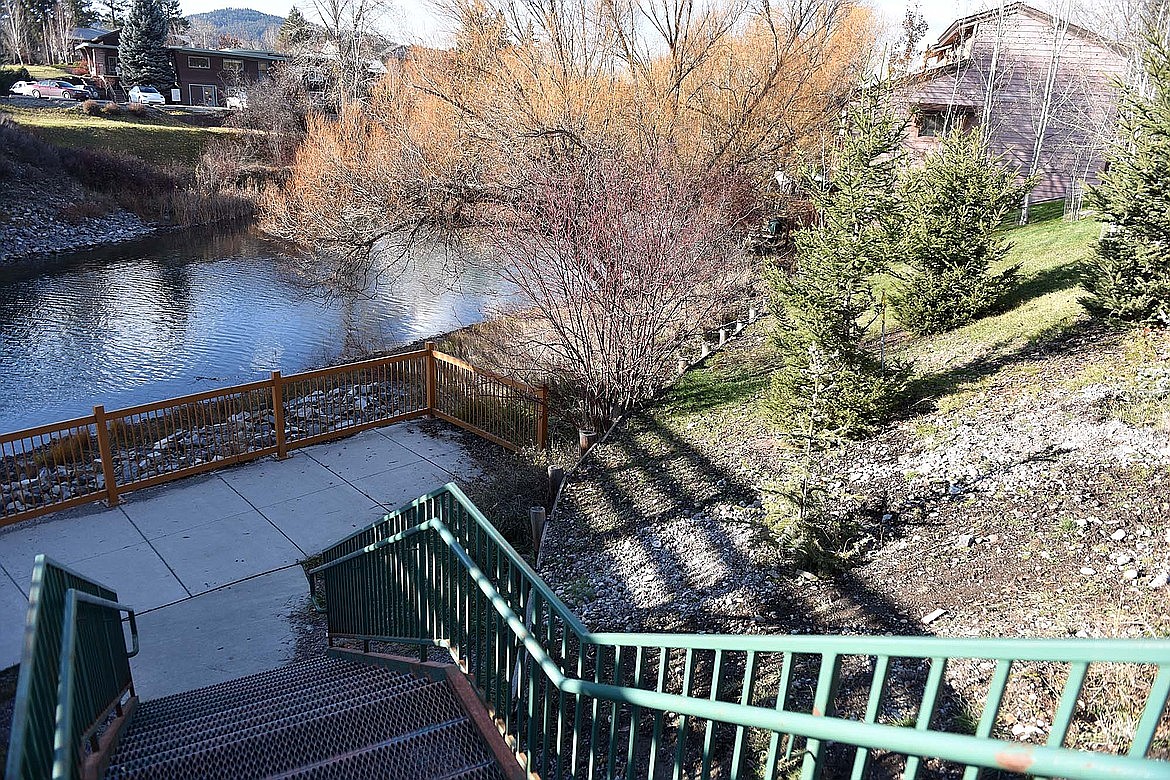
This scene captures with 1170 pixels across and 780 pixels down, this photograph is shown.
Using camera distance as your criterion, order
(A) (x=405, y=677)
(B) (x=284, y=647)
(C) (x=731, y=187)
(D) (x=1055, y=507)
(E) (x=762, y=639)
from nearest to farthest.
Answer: (E) (x=762, y=639), (A) (x=405, y=677), (D) (x=1055, y=507), (B) (x=284, y=647), (C) (x=731, y=187)

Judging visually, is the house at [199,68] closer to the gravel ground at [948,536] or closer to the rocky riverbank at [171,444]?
the rocky riverbank at [171,444]

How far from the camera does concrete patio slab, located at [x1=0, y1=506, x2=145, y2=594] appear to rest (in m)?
8.34

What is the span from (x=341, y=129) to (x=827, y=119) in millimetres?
11839

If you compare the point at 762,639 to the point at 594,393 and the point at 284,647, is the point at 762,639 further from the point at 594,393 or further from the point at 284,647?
the point at 594,393

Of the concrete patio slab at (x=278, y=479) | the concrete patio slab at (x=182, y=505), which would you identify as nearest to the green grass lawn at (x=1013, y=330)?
the concrete patio slab at (x=278, y=479)

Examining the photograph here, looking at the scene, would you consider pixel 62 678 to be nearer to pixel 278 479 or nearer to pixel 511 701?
pixel 511 701

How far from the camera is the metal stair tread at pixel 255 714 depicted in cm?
409

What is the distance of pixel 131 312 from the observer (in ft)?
71.8

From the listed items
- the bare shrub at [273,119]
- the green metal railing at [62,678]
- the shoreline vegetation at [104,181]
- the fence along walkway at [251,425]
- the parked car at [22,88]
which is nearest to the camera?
the green metal railing at [62,678]

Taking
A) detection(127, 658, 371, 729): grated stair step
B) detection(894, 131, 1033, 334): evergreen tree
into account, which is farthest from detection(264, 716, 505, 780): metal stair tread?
detection(894, 131, 1033, 334): evergreen tree

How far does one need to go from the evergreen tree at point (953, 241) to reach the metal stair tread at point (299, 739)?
9.73 meters

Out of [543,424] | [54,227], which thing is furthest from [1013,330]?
[54,227]

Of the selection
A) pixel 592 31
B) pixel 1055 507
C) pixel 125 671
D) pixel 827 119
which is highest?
pixel 592 31

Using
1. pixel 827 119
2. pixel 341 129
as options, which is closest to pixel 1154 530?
pixel 827 119
